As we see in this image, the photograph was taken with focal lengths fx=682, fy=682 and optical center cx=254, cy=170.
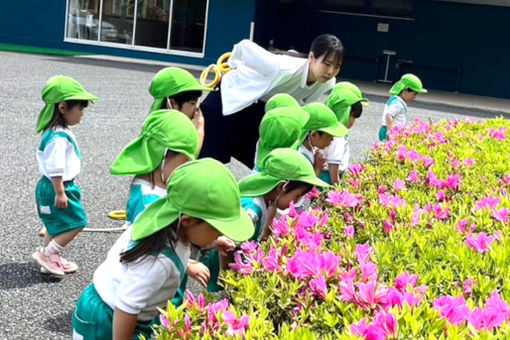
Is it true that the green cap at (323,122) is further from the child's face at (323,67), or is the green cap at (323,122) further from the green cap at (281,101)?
the child's face at (323,67)

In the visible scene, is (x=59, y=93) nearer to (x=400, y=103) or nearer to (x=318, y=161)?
(x=318, y=161)

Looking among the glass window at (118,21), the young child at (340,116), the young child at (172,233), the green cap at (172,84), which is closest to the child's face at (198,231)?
the young child at (172,233)

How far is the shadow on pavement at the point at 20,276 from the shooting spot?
4.23 metres

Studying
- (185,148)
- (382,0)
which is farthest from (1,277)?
(382,0)

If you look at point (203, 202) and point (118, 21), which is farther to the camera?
point (118, 21)

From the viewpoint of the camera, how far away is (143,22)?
77.4 ft

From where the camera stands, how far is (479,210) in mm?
3283

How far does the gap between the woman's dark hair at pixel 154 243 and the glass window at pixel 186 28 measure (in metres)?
21.5

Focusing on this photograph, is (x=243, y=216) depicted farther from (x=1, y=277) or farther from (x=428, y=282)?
(x=1, y=277)

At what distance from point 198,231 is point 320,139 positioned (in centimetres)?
242

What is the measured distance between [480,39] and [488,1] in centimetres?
134

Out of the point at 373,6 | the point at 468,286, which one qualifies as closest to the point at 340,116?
the point at 468,286

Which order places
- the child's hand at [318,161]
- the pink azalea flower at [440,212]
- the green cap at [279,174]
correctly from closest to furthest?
the pink azalea flower at [440,212], the green cap at [279,174], the child's hand at [318,161]

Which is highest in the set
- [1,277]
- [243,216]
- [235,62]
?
[235,62]
